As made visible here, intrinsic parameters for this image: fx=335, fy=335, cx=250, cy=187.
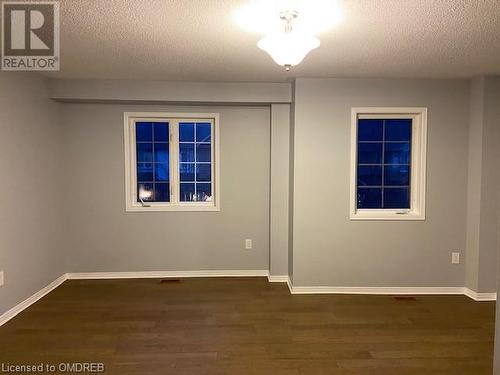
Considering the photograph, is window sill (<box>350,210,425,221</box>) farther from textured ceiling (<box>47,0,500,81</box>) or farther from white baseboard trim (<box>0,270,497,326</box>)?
textured ceiling (<box>47,0,500,81</box>)

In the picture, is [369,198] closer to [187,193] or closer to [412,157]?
[412,157]

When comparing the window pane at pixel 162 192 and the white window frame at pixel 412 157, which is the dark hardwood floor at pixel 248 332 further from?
the window pane at pixel 162 192

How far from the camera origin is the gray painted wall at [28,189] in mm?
3008

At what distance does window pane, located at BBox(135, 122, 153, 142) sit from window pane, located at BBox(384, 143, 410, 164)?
2874 mm

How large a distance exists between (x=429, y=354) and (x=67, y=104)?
14.6ft

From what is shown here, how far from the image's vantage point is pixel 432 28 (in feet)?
7.60

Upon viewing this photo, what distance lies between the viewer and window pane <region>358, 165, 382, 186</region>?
395 centimetres

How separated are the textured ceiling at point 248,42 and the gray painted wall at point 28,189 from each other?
48cm

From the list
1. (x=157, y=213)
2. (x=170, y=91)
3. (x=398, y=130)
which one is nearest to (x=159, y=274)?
(x=157, y=213)

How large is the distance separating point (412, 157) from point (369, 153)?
467mm

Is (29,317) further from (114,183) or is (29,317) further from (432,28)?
(432,28)

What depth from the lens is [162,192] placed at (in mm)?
4301

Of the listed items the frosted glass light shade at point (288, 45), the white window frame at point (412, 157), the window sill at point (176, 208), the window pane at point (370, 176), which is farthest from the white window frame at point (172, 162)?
the frosted glass light shade at point (288, 45)

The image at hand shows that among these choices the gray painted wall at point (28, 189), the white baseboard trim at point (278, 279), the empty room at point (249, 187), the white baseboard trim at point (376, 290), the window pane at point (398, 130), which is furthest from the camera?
the white baseboard trim at point (278, 279)
